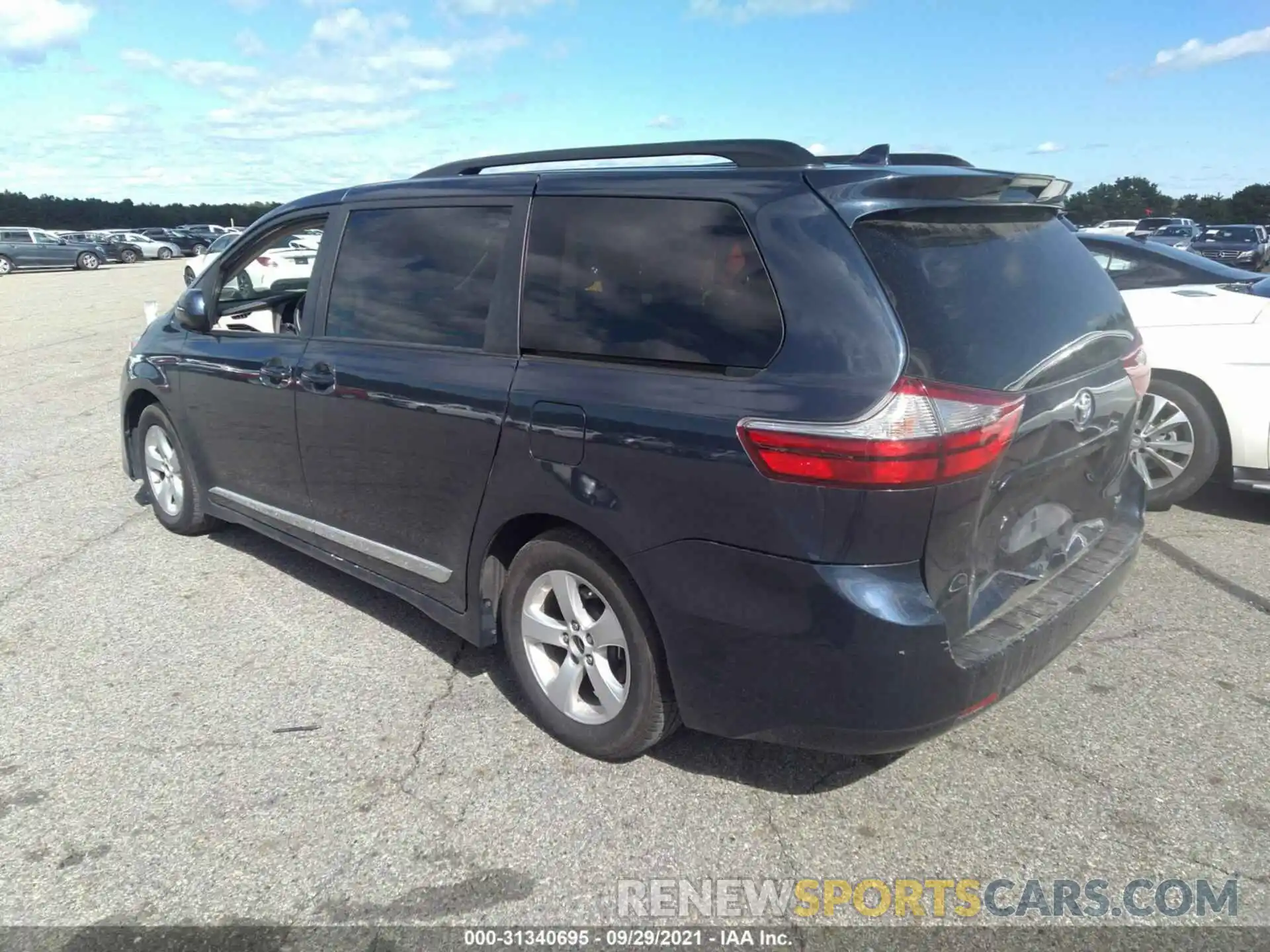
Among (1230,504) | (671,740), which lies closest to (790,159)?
(671,740)

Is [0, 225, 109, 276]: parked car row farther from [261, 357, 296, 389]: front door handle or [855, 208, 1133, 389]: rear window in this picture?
[855, 208, 1133, 389]: rear window

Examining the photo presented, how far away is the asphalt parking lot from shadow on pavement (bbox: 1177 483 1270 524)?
3.59ft

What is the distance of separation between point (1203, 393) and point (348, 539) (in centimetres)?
454

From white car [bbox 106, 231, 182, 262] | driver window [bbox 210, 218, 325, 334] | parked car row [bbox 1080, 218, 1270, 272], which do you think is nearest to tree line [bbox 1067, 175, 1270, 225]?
parked car row [bbox 1080, 218, 1270, 272]

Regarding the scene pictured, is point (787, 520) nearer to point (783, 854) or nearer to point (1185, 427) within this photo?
A: point (783, 854)

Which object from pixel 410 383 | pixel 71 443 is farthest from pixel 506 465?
pixel 71 443

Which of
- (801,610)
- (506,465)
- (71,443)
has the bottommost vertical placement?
(71,443)

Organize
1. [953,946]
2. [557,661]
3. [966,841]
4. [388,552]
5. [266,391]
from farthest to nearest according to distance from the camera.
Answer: [266,391] < [388,552] < [557,661] < [966,841] < [953,946]

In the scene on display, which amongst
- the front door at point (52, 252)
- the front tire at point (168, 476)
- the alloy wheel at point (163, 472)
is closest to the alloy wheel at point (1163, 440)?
the front tire at point (168, 476)

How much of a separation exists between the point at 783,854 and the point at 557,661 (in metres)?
1.01

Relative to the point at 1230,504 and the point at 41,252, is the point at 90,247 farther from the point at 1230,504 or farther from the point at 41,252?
the point at 1230,504

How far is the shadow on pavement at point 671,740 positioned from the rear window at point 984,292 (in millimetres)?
1368

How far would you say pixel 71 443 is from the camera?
7797 millimetres

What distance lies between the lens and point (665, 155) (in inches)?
126
